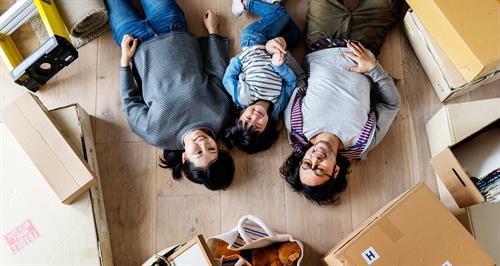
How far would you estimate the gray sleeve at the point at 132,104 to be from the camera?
1.39 meters

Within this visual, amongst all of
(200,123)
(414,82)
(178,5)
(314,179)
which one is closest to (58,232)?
(200,123)

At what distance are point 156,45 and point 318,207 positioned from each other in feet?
2.46

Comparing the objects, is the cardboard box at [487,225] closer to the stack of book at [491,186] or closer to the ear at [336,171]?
the stack of book at [491,186]

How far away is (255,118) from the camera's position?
133 cm

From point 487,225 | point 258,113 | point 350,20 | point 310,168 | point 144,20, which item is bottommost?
point 487,225

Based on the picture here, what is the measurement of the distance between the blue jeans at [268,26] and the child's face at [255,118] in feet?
0.81

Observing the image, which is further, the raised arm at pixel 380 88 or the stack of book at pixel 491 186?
the raised arm at pixel 380 88

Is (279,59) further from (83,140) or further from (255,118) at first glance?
(83,140)

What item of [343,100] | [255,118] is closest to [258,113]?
[255,118]

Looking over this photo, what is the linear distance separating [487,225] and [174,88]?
40.3 inches

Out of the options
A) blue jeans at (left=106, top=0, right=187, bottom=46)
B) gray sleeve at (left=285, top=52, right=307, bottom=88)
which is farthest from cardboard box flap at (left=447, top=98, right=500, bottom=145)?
blue jeans at (left=106, top=0, right=187, bottom=46)

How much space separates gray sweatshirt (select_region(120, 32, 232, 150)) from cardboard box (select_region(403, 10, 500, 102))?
0.65 metres

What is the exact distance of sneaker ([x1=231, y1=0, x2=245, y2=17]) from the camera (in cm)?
152

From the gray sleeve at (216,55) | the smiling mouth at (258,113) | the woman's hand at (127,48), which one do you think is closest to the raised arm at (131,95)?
the woman's hand at (127,48)
